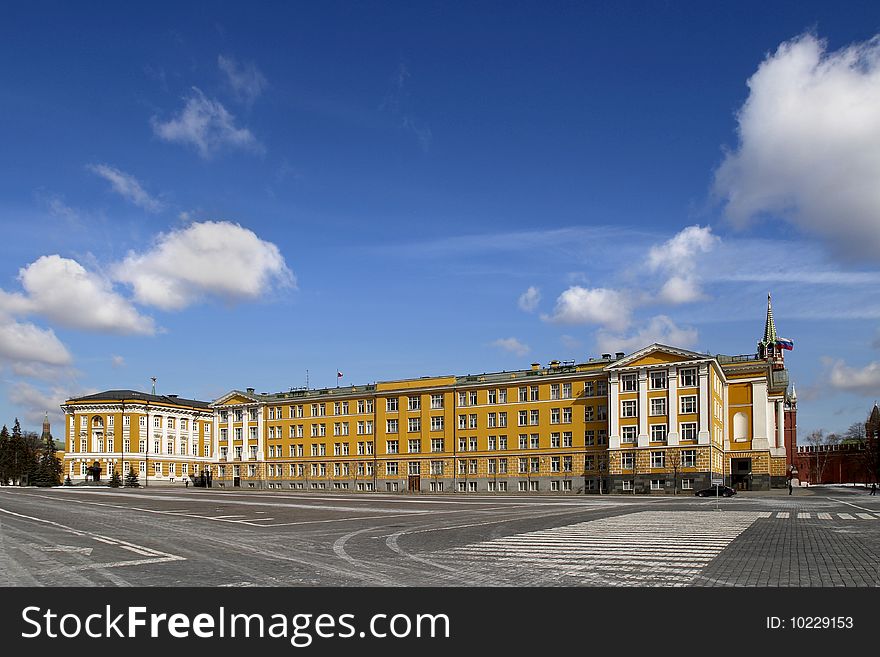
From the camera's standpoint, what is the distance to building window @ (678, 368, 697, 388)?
85375mm

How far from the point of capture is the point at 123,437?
449 ft

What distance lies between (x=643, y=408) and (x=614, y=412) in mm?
3302

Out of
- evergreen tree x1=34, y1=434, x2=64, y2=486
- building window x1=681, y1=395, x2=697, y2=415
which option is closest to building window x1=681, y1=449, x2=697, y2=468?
building window x1=681, y1=395, x2=697, y2=415

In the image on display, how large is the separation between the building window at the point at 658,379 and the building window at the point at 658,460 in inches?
279

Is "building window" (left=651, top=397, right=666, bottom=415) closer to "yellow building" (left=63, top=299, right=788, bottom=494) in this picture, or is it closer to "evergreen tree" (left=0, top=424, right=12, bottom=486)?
"yellow building" (left=63, top=299, right=788, bottom=494)

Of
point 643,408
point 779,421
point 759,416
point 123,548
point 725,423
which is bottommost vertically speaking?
point 779,421

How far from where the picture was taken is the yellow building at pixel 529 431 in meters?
86.1

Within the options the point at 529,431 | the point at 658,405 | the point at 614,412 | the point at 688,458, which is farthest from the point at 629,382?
the point at 529,431

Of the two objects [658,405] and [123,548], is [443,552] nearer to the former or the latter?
[123,548]

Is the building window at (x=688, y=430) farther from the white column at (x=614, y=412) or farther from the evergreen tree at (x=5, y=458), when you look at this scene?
the evergreen tree at (x=5, y=458)

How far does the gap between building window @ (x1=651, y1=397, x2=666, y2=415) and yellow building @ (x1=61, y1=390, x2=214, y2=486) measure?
77.4 m

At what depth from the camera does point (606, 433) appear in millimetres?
92000
